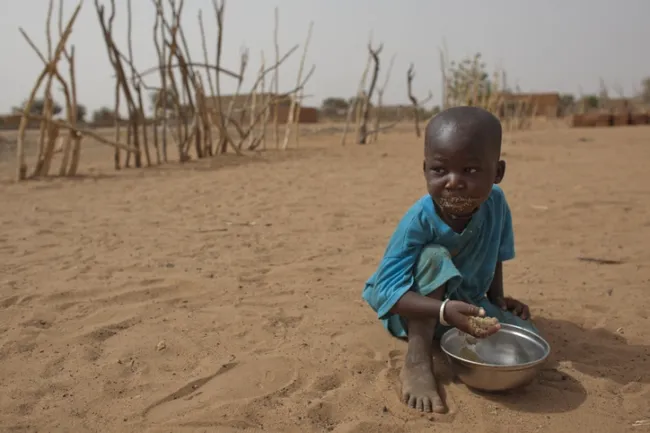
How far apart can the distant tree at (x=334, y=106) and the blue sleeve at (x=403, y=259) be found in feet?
89.7

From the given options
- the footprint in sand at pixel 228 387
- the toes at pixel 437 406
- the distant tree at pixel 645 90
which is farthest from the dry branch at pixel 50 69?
the distant tree at pixel 645 90

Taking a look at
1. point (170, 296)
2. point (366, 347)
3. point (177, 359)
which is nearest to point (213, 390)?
point (177, 359)

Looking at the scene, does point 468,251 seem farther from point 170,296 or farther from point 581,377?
point 170,296

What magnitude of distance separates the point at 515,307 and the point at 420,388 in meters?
0.63

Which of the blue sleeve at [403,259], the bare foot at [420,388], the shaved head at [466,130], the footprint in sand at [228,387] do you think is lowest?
the footprint in sand at [228,387]

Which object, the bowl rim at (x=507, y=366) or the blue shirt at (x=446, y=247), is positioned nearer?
the bowl rim at (x=507, y=366)

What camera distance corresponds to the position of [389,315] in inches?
81.1

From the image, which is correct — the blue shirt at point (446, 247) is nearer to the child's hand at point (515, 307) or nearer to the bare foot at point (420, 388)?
the child's hand at point (515, 307)

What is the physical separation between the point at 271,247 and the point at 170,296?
36.3 inches

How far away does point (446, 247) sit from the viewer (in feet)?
6.31

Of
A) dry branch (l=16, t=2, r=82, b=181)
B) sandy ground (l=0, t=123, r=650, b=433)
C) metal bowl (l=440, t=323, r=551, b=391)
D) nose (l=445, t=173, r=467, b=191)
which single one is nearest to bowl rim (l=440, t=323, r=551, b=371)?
metal bowl (l=440, t=323, r=551, b=391)

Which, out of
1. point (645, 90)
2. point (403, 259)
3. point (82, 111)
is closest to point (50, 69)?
point (403, 259)

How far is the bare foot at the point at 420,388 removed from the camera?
1.69 metres

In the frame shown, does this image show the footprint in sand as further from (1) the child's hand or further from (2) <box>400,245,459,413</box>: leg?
(1) the child's hand
